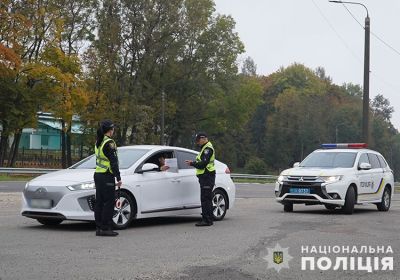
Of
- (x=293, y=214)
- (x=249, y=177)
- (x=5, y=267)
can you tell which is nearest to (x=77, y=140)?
(x=249, y=177)

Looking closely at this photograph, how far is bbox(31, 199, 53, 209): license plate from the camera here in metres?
11.5

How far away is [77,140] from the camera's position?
180 ft

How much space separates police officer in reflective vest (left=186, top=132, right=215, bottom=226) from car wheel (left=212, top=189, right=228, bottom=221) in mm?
921

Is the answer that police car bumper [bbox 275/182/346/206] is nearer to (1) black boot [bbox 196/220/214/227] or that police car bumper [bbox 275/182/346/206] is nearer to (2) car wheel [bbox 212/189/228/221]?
(2) car wheel [bbox 212/189/228/221]

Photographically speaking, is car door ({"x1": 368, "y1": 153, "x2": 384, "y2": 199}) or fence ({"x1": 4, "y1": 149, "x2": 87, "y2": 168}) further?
fence ({"x1": 4, "y1": 149, "x2": 87, "y2": 168})

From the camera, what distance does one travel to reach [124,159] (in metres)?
12.7

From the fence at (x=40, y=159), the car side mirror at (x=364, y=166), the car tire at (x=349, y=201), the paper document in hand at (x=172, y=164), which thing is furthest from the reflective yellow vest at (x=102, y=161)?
the fence at (x=40, y=159)

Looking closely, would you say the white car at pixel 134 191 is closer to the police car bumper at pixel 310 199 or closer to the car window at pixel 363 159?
the police car bumper at pixel 310 199

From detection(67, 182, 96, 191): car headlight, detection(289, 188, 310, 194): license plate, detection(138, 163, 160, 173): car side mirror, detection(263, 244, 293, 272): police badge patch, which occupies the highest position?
detection(138, 163, 160, 173): car side mirror

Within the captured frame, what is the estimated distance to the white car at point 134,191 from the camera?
37.6ft

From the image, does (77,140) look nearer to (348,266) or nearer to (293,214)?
(293,214)

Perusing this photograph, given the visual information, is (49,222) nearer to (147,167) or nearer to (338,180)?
(147,167)

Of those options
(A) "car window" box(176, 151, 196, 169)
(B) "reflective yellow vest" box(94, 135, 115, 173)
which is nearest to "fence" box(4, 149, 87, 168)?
(A) "car window" box(176, 151, 196, 169)

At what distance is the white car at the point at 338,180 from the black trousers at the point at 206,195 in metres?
3.72
